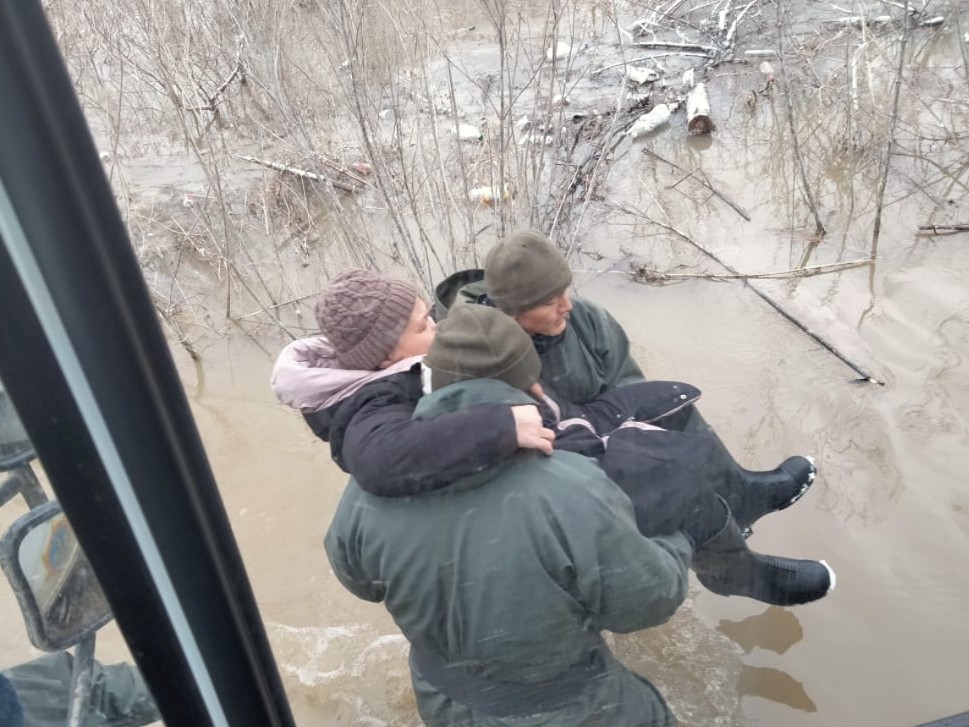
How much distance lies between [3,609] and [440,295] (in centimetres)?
129

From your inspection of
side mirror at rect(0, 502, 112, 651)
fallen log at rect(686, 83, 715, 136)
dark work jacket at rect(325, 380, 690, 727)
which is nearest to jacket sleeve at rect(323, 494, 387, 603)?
dark work jacket at rect(325, 380, 690, 727)

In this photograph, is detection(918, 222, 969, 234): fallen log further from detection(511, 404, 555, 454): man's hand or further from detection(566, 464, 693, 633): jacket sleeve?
detection(511, 404, 555, 454): man's hand

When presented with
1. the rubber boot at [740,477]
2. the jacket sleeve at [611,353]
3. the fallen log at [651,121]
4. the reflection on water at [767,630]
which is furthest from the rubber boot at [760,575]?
the fallen log at [651,121]

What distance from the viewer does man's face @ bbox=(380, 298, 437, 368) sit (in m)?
1.64

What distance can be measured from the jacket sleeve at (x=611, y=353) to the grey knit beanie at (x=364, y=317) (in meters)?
0.65

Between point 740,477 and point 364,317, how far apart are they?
3.78 feet

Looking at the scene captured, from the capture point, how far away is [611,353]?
2.12 m

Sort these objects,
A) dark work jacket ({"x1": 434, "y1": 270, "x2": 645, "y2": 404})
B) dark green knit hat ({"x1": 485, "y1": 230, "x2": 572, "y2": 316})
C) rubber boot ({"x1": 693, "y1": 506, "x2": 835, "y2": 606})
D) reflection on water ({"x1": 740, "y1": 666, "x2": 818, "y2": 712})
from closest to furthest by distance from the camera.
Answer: dark green knit hat ({"x1": 485, "y1": 230, "x2": 572, "y2": 316}) < dark work jacket ({"x1": 434, "y1": 270, "x2": 645, "y2": 404}) < rubber boot ({"x1": 693, "y1": 506, "x2": 835, "y2": 606}) < reflection on water ({"x1": 740, "y1": 666, "x2": 818, "y2": 712})

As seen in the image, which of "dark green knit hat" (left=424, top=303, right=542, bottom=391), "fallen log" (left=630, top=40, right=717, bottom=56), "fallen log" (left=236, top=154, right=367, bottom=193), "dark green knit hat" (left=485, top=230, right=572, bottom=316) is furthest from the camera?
"fallen log" (left=630, top=40, right=717, bottom=56)

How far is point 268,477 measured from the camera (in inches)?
128

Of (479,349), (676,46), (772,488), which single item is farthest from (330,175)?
(676,46)

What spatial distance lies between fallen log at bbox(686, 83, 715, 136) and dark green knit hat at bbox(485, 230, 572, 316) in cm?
527

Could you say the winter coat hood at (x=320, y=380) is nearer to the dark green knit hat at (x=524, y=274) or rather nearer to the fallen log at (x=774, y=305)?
the dark green knit hat at (x=524, y=274)

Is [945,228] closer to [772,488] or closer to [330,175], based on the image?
[772,488]
